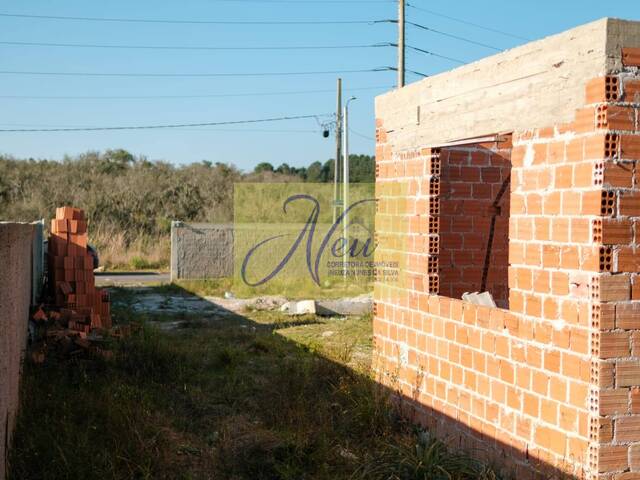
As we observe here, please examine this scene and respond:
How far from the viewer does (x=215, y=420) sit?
20.7 ft

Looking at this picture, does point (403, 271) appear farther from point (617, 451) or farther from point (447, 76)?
point (617, 451)

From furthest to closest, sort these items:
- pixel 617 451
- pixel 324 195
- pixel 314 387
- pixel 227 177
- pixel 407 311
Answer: pixel 227 177, pixel 324 195, pixel 314 387, pixel 407 311, pixel 617 451

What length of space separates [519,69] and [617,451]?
8.42 feet

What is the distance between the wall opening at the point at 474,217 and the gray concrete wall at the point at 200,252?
39.1ft

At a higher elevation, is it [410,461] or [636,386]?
[636,386]

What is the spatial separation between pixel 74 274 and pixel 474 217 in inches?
234

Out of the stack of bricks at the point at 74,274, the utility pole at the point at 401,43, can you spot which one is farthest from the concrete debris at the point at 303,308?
the utility pole at the point at 401,43

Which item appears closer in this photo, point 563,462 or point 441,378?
point 563,462

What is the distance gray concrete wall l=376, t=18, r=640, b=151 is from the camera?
3.97 meters

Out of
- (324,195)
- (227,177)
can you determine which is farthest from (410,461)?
(227,177)

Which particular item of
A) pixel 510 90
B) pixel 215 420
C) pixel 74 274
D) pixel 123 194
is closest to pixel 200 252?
pixel 74 274

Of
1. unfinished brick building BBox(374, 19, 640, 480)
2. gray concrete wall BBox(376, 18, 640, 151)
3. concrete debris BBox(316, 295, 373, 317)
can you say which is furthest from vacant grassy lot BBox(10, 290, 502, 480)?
concrete debris BBox(316, 295, 373, 317)

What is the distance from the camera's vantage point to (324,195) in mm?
34781

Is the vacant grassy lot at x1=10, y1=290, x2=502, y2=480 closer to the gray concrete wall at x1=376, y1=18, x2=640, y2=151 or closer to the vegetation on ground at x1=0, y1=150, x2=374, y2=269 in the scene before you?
the gray concrete wall at x1=376, y1=18, x2=640, y2=151
